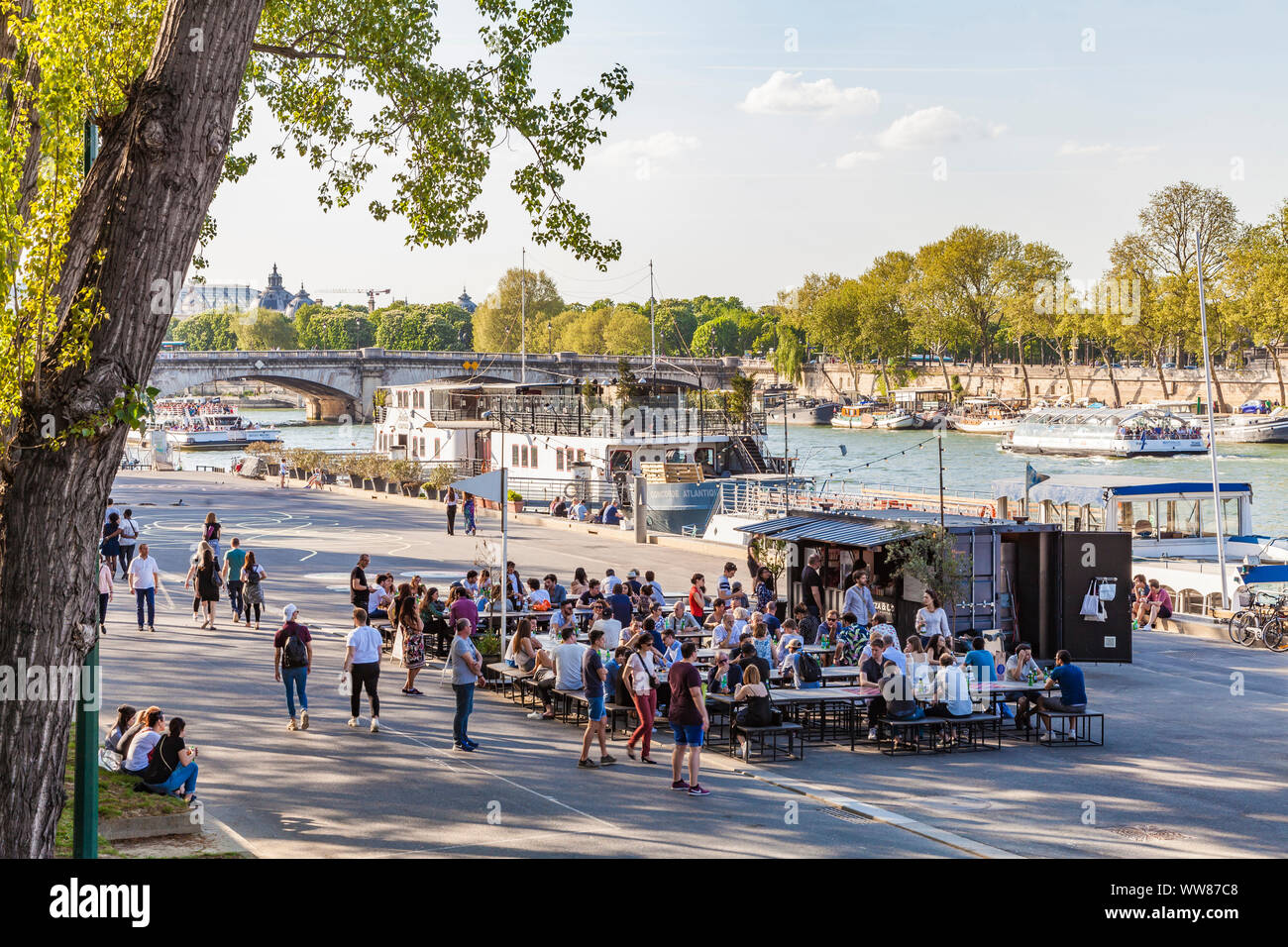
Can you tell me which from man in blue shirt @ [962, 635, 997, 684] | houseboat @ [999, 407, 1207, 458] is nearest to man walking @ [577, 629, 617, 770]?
man in blue shirt @ [962, 635, 997, 684]

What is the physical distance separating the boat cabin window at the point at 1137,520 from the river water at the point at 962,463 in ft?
47.7

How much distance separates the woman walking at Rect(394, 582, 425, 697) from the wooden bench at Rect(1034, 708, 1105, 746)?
24.7 feet

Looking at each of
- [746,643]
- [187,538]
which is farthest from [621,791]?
[187,538]

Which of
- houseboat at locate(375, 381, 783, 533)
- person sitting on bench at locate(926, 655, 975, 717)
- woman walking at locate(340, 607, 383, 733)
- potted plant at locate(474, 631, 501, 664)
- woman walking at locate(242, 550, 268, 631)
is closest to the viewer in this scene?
woman walking at locate(340, 607, 383, 733)

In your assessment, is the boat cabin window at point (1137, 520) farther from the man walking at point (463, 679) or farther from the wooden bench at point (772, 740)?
the man walking at point (463, 679)

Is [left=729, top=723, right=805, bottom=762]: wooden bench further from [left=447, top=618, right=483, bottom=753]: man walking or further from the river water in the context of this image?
the river water

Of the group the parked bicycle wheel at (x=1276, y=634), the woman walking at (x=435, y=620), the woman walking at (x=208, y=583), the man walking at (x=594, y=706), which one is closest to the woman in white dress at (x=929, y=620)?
the man walking at (x=594, y=706)

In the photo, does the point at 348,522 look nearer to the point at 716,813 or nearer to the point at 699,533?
the point at 699,533

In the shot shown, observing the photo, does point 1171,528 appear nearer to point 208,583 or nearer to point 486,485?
point 486,485

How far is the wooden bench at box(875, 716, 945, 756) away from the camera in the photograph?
46.7ft

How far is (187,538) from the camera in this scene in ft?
112

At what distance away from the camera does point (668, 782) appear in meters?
12.5

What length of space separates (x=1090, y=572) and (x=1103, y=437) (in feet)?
237

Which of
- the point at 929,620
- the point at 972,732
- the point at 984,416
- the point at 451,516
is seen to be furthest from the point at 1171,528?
the point at 984,416
